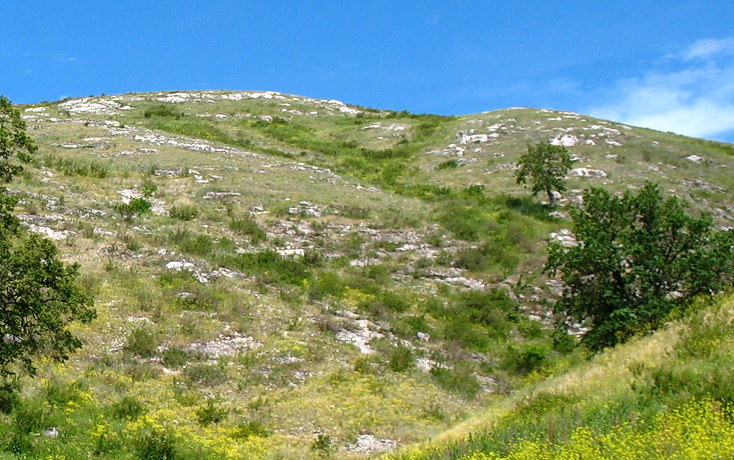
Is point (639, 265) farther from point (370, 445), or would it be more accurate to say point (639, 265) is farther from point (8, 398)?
point (8, 398)

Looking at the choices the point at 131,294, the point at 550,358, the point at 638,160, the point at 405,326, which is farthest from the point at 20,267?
the point at 638,160

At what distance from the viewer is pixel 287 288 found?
23266 mm

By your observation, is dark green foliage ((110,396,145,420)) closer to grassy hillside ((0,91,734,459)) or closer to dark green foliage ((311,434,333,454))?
grassy hillside ((0,91,734,459))

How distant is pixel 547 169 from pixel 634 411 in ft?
102

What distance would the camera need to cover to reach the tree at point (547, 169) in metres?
38.3

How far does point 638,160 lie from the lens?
46.9 metres

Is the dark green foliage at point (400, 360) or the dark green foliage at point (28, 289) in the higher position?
the dark green foliage at point (28, 289)

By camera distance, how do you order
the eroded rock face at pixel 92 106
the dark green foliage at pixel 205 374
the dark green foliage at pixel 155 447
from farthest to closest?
1. the eroded rock face at pixel 92 106
2. the dark green foliage at pixel 205 374
3. the dark green foliage at pixel 155 447

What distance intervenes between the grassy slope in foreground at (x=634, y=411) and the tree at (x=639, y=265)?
361cm

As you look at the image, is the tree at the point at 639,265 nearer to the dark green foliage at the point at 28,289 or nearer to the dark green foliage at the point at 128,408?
the dark green foliage at the point at 128,408

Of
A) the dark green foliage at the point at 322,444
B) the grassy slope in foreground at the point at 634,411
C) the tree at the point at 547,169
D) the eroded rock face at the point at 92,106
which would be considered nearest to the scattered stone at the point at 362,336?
the dark green foliage at the point at 322,444

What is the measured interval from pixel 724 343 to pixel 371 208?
24162 mm

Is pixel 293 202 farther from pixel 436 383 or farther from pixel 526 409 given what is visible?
pixel 526 409

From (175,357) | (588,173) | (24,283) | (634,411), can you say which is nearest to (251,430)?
(175,357)
